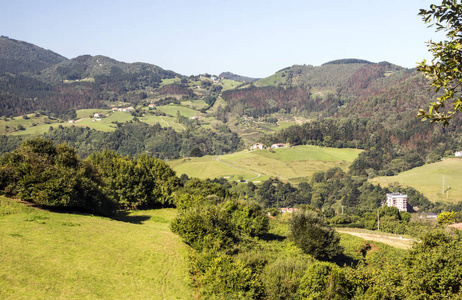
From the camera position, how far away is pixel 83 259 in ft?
70.6

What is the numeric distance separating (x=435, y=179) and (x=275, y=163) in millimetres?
64831

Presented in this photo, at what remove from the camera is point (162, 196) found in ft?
167

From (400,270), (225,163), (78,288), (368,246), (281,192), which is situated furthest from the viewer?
(225,163)

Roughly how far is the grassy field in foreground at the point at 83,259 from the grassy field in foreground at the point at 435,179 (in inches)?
4689

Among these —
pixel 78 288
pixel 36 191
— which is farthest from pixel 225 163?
pixel 78 288

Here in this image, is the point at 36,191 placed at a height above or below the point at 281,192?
above

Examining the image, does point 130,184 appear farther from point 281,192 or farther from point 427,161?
point 427,161

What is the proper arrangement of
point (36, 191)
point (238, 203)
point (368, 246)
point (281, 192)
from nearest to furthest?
point (36, 191)
point (238, 203)
point (368, 246)
point (281, 192)

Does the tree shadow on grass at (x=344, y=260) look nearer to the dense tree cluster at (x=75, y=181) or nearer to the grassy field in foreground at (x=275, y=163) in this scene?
the dense tree cluster at (x=75, y=181)

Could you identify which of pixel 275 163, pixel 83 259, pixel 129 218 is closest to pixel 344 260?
pixel 129 218

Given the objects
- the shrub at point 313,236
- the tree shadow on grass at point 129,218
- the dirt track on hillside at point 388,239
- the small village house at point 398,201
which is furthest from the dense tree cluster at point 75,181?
the small village house at point 398,201

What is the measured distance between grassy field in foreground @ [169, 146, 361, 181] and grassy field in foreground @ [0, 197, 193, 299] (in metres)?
121

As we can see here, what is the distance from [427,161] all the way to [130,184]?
167443 millimetres

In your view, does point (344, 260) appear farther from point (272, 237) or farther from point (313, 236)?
point (272, 237)
